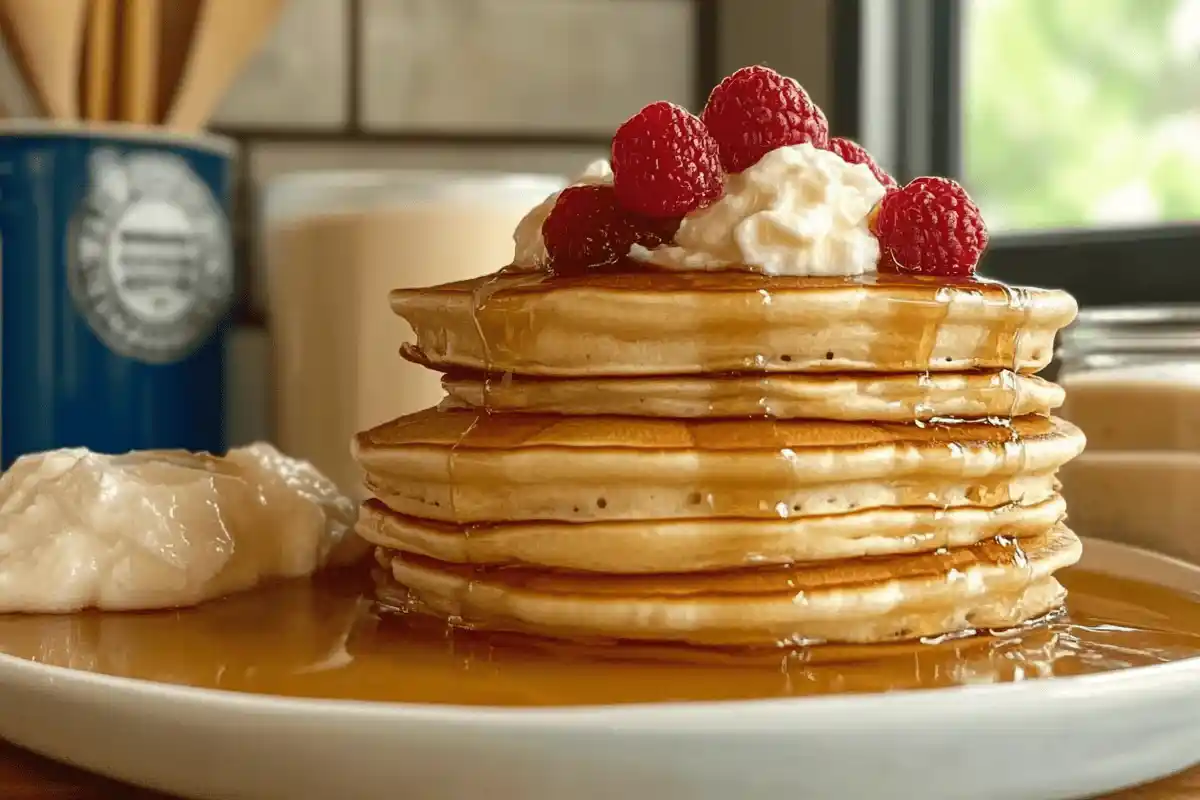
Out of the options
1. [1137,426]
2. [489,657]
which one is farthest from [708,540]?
[1137,426]

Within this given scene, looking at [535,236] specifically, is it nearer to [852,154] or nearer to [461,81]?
[852,154]

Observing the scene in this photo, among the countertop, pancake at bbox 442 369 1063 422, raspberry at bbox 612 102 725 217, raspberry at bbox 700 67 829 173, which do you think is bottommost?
the countertop

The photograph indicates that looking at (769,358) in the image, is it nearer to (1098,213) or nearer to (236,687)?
A: (236,687)

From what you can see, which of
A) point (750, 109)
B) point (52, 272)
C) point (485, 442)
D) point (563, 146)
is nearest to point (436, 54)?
point (563, 146)

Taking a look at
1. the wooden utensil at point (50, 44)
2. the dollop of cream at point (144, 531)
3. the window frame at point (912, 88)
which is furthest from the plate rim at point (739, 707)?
the window frame at point (912, 88)

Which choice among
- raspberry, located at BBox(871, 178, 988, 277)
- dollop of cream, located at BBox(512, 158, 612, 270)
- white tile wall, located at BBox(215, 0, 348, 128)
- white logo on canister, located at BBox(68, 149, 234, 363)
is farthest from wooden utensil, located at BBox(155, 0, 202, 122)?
raspberry, located at BBox(871, 178, 988, 277)

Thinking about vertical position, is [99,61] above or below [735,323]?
above

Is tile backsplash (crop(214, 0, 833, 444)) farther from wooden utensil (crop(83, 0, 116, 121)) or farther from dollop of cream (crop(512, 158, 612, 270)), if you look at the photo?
dollop of cream (crop(512, 158, 612, 270))
